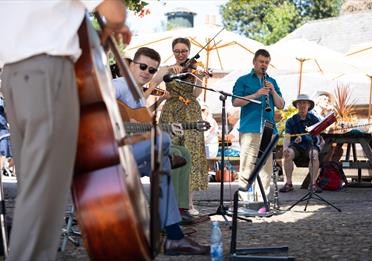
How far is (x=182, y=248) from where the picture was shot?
486cm

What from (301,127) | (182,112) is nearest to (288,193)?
(301,127)

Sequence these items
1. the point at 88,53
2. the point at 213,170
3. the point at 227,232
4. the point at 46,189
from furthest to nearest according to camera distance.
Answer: the point at 213,170
the point at 227,232
the point at 88,53
the point at 46,189

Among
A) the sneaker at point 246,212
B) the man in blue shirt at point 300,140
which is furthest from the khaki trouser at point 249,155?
the man in blue shirt at point 300,140

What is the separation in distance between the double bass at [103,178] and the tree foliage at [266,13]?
Result: 48.2 metres

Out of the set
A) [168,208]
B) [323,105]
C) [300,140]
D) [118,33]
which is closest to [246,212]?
[168,208]

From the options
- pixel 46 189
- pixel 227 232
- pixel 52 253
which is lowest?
pixel 227 232

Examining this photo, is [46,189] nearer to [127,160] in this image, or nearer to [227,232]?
[127,160]

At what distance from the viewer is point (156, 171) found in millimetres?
3367

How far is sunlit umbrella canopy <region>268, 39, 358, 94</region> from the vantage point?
41.9 feet

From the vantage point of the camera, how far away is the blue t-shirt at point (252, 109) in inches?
332

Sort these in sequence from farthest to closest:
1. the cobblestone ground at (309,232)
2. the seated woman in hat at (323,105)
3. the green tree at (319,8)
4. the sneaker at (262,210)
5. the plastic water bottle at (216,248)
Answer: the green tree at (319,8) < the seated woman in hat at (323,105) < the sneaker at (262,210) < the cobblestone ground at (309,232) < the plastic water bottle at (216,248)

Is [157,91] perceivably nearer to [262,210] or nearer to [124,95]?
[124,95]

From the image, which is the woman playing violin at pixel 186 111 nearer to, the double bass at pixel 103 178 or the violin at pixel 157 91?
the violin at pixel 157 91

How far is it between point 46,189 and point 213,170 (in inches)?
464
